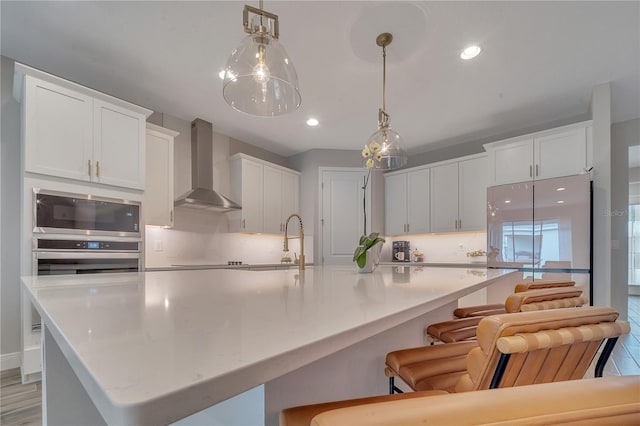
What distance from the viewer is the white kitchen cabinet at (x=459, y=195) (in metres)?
4.12

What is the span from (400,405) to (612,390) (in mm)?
227

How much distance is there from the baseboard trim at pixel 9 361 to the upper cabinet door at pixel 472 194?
16.0 ft

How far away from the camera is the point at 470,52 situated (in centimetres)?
246

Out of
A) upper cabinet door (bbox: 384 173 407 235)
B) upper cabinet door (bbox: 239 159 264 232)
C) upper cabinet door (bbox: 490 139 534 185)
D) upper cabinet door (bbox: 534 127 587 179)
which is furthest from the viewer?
upper cabinet door (bbox: 384 173 407 235)

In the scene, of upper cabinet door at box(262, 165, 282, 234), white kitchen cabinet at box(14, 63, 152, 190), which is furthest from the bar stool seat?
upper cabinet door at box(262, 165, 282, 234)

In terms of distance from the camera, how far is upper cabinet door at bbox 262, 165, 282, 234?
4.52 m

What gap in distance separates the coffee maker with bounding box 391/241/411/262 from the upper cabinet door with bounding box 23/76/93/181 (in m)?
4.29

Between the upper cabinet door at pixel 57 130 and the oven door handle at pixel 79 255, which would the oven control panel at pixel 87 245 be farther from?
the upper cabinet door at pixel 57 130

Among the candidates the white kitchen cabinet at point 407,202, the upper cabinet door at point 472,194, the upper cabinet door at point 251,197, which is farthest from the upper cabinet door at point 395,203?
the upper cabinet door at point 251,197

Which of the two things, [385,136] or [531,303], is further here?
[385,136]

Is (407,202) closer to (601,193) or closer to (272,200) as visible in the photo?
(272,200)

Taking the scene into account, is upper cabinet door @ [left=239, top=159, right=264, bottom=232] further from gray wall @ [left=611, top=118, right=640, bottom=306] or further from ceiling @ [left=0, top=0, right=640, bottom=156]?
gray wall @ [left=611, top=118, right=640, bottom=306]

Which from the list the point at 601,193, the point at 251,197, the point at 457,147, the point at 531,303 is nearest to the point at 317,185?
the point at 251,197

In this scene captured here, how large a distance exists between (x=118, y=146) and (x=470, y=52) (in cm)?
318
